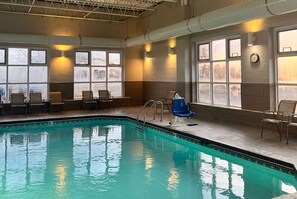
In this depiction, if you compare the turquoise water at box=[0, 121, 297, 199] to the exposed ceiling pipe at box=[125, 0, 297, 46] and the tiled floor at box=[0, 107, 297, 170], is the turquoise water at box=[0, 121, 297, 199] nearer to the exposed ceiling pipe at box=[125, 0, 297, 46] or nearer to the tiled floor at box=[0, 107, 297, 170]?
the tiled floor at box=[0, 107, 297, 170]

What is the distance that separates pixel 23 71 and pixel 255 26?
8.22 meters

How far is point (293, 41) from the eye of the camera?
6609 mm

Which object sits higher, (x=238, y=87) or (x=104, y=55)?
(x=104, y=55)

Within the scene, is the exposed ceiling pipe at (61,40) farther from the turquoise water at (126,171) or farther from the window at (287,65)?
the window at (287,65)

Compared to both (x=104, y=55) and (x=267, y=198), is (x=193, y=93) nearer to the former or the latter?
(x=104, y=55)

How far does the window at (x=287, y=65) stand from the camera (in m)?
6.62

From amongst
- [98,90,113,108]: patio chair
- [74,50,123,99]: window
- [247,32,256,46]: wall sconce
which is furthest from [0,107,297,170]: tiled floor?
[74,50,123,99]: window

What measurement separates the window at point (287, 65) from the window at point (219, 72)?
4.29ft

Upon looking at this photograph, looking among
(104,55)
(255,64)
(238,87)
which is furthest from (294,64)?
(104,55)

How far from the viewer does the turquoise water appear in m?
3.92

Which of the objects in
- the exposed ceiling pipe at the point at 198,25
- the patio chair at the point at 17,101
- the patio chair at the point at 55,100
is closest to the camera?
the exposed ceiling pipe at the point at 198,25

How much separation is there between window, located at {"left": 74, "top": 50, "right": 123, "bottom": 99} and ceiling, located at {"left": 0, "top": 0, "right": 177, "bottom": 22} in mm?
1489

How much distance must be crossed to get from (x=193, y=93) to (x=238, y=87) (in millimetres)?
1932

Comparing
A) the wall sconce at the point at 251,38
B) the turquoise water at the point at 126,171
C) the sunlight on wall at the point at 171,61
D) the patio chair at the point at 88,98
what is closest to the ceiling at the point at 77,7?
the sunlight on wall at the point at 171,61
